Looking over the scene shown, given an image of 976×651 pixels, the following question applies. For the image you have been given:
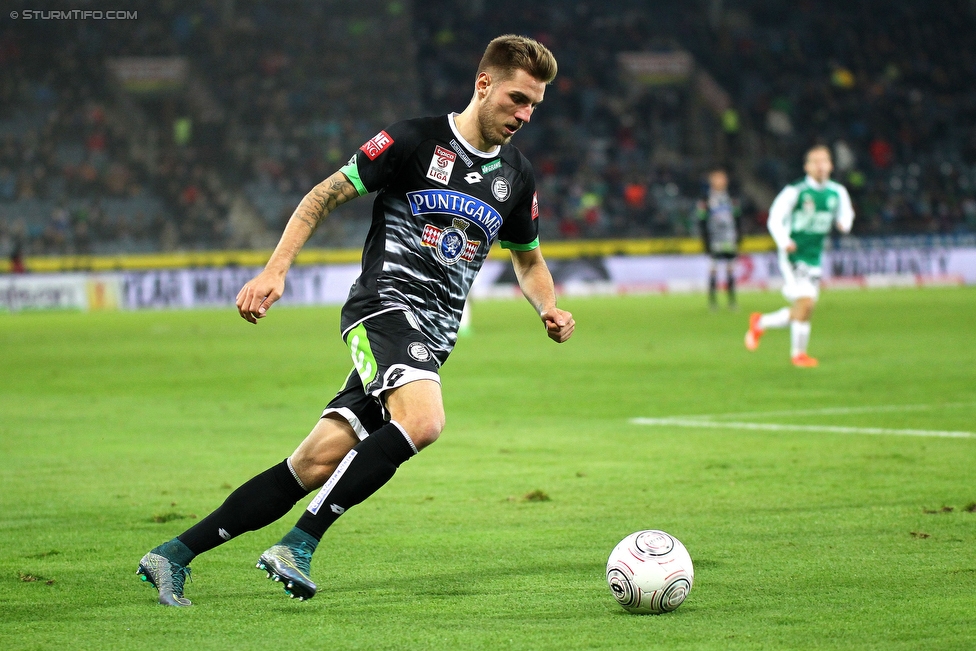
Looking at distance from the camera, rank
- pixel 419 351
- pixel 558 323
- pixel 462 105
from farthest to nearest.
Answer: pixel 462 105 → pixel 558 323 → pixel 419 351

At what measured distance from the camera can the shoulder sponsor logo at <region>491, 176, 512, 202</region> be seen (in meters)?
5.21

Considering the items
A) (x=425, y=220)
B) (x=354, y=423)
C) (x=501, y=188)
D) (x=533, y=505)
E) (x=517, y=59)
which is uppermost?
(x=517, y=59)

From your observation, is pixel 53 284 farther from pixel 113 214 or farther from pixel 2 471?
pixel 2 471

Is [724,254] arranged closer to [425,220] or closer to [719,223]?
[719,223]

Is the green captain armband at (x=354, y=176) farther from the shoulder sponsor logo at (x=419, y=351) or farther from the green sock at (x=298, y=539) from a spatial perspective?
the green sock at (x=298, y=539)

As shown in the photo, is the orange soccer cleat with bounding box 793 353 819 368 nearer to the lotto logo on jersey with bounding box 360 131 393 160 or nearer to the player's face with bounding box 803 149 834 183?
the player's face with bounding box 803 149 834 183

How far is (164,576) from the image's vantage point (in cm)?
474

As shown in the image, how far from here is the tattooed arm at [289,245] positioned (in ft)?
14.8

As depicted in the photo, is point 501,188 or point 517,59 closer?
point 517,59

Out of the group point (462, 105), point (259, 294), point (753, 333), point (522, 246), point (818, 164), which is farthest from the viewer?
point (462, 105)

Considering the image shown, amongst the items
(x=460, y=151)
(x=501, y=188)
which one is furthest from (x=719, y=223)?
(x=460, y=151)

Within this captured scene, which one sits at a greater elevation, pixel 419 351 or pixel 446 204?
pixel 446 204

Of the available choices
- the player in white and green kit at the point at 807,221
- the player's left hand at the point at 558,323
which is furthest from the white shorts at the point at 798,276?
the player's left hand at the point at 558,323

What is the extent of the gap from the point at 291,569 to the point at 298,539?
140 mm
